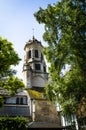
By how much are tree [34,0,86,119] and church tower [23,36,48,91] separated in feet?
124

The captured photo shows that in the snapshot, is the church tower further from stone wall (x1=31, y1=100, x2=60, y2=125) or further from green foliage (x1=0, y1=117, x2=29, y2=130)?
green foliage (x1=0, y1=117, x2=29, y2=130)

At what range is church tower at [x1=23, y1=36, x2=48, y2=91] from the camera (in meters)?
59.1

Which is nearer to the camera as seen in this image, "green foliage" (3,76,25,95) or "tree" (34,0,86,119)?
"tree" (34,0,86,119)

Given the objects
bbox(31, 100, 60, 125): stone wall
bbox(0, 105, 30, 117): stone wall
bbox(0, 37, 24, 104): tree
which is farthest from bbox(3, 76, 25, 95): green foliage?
bbox(0, 105, 30, 117): stone wall

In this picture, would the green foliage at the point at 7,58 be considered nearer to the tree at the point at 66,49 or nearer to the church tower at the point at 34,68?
the tree at the point at 66,49

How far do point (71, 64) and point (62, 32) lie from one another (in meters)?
3.10

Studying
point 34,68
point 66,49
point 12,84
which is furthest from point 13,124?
point 34,68

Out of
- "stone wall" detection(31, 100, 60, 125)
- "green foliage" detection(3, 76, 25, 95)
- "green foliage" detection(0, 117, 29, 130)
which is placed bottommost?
"green foliage" detection(0, 117, 29, 130)

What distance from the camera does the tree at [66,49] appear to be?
57.5 feet

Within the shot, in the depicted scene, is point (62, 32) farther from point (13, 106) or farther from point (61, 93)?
point (13, 106)

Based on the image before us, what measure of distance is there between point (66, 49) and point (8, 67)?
5.89 meters

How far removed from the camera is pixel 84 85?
1706 cm

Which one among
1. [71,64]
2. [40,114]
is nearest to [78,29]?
[71,64]

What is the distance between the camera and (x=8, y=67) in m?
20.4
